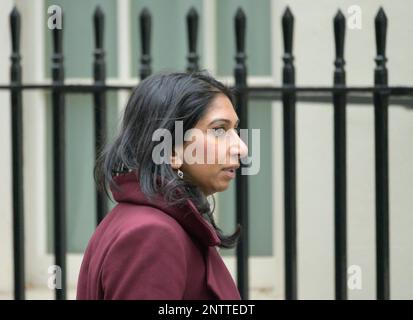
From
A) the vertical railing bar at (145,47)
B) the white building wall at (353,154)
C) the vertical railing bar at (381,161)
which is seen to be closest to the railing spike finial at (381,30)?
the vertical railing bar at (381,161)

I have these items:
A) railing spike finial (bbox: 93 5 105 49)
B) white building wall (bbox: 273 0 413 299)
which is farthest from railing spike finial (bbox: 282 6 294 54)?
white building wall (bbox: 273 0 413 299)

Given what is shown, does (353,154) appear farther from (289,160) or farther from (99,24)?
(99,24)

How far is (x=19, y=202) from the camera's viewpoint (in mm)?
4355

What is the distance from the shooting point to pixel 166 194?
2.28m

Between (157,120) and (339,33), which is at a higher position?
(339,33)

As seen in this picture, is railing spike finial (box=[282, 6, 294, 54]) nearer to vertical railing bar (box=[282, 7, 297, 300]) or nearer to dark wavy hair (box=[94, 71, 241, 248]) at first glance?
vertical railing bar (box=[282, 7, 297, 300])

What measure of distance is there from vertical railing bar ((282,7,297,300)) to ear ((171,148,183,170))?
1.86 metres

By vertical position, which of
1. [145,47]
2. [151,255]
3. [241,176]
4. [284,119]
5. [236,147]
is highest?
[145,47]

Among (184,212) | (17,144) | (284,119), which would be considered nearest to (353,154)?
(284,119)

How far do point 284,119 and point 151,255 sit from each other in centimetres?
217

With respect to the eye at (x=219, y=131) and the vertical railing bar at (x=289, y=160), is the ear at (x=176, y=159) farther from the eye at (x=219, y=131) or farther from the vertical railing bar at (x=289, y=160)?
the vertical railing bar at (x=289, y=160)

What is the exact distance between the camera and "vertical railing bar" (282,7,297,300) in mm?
4230
